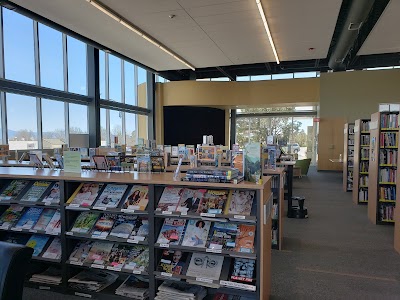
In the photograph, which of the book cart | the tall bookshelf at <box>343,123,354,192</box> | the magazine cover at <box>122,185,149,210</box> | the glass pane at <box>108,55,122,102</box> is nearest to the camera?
the book cart

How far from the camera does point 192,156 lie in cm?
527

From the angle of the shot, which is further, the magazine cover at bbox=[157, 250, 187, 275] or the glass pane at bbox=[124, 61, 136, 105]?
the glass pane at bbox=[124, 61, 136, 105]

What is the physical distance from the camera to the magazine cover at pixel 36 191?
128 inches

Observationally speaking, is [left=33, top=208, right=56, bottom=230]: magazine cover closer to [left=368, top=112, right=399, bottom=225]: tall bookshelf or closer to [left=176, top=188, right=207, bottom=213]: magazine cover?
[left=176, top=188, right=207, bottom=213]: magazine cover

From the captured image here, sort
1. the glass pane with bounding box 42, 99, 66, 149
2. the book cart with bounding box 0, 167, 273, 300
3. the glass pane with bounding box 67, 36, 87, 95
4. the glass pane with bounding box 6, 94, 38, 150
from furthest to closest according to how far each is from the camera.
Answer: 1. the glass pane with bounding box 67, 36, 87, 95
2. the glass pane with bounding box 42, 99, 66, 149
3. the glass pane with bounding box 6, 94, 38, 150
4. the book cart with bounding box 0, 167, 273, 300

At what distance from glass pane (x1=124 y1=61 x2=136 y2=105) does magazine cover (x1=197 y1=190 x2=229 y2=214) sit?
10317 millimetres

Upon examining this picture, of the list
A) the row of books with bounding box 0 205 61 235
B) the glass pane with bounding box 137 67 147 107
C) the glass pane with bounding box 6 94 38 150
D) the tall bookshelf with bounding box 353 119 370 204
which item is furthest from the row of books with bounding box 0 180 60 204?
the glass pane with bounding box 137 67 147 107

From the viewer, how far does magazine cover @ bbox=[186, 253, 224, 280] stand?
2.65 meters

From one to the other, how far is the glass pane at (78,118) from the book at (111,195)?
6.92m

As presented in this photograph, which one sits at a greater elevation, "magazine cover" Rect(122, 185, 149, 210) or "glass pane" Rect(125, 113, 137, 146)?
"glass pane" Rect(125, 113, 137, 146)

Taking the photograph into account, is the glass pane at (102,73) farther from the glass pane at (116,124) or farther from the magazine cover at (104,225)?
the magazine cover at (104,225)

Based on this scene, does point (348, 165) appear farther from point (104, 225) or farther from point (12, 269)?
point (12, 269)

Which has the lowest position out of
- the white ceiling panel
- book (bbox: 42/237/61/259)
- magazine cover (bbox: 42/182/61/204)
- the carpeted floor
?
the carpeted floor

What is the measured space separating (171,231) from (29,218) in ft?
5.51
